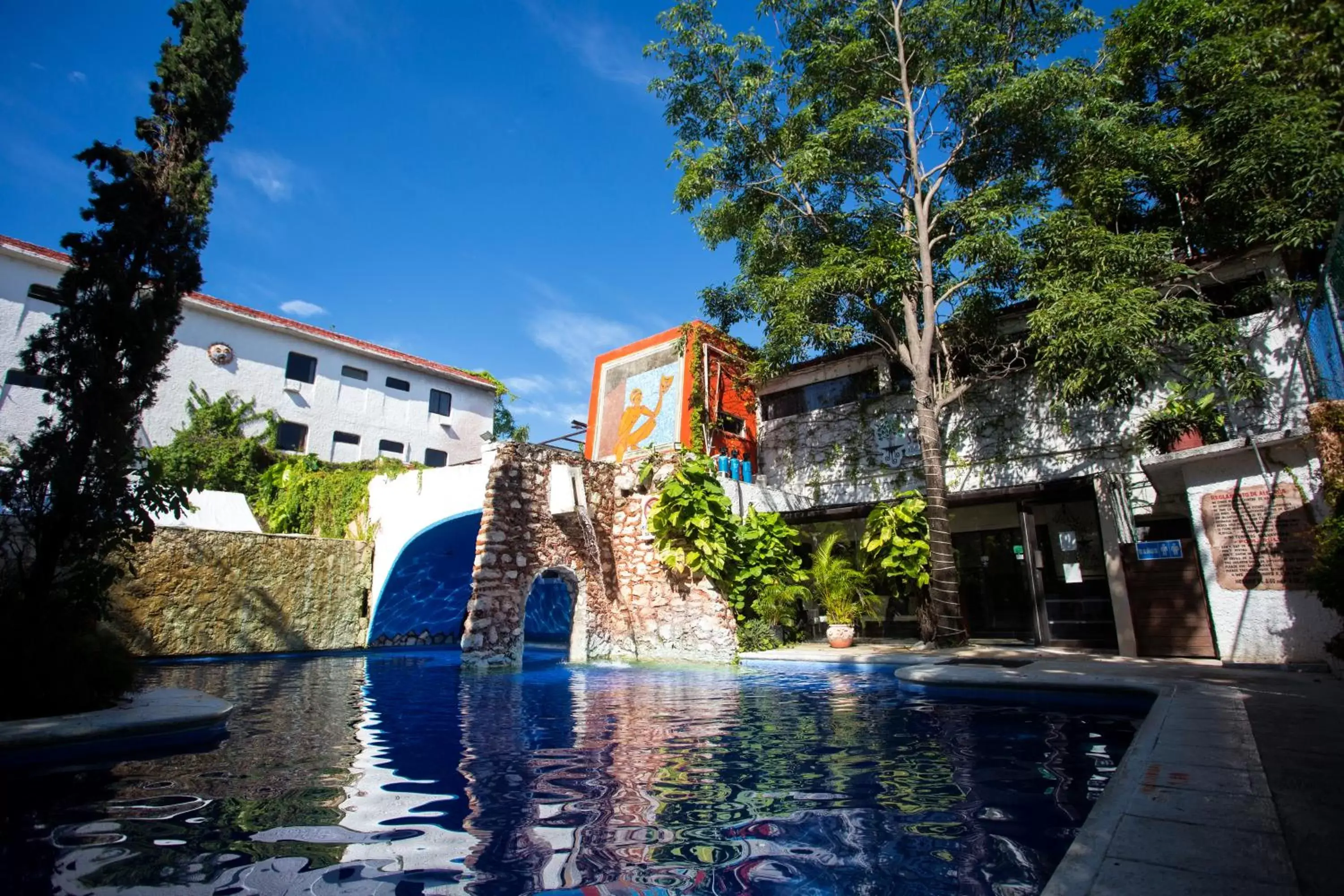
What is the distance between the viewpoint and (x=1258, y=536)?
8.06 metres

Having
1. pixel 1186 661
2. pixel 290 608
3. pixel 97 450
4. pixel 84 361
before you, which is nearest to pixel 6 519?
pixel 97 450

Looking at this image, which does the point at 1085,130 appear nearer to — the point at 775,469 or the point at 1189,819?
the point at 775,469

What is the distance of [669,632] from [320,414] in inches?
786

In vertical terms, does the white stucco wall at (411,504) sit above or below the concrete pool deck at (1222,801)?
above

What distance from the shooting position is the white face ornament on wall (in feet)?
75.2

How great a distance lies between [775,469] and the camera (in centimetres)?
1630

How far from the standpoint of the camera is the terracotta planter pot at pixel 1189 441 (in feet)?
30.6

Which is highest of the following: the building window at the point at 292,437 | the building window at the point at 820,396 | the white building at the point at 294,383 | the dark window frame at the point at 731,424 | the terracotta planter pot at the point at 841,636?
the white building at the point at 294,383

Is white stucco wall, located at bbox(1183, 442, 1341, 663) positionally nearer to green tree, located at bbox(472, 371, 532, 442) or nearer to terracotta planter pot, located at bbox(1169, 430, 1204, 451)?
terracotta planter pot, located at bbox(1169, 430, 1204, 451)

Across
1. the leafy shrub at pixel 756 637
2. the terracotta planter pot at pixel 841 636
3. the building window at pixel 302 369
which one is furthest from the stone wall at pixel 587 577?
the building window at pixel 302 369

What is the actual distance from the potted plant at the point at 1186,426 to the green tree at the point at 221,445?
23.2 meters

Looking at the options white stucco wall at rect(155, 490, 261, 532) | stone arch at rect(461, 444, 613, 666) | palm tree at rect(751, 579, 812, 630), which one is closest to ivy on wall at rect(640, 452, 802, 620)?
palm tree at rect(751, 579, 812, 630)

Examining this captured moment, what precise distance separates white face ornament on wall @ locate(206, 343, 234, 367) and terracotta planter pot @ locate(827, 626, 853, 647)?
23077mm

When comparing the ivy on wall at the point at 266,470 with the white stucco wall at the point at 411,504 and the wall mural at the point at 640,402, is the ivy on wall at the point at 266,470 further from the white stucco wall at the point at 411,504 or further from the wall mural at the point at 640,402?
the wall mural at the point at 640,402
